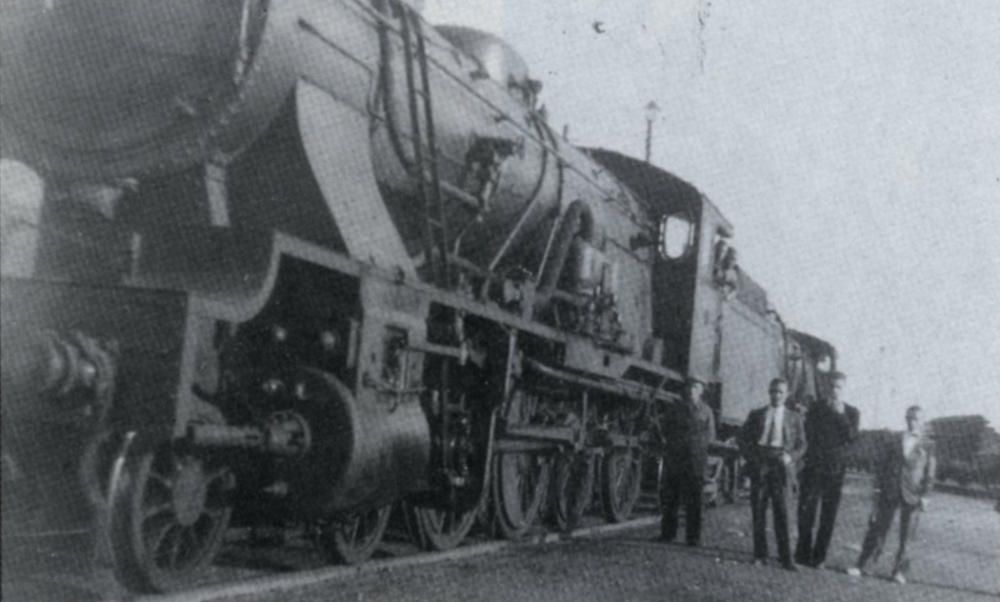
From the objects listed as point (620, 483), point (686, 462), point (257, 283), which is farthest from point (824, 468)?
point (257, 283)

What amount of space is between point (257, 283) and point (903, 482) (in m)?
6.10

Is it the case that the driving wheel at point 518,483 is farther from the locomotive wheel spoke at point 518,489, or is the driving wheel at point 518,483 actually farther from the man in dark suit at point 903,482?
the man in dark suit at point 903,482

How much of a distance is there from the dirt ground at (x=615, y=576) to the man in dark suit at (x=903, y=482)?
0.37m

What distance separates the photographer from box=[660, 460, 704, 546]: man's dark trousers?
9141 millimetres

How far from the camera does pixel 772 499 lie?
8.38 meters

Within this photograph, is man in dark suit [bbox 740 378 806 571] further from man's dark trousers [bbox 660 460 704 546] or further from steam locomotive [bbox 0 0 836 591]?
steam locomotive [bbox 0 0 836 591]

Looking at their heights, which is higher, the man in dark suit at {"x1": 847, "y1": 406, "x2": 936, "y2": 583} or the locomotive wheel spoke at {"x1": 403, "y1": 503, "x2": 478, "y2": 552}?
the man in dark suit at {"x1": 847, "y1": 406, "x2": 936, "y2": 583}

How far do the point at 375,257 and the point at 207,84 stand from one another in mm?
1141

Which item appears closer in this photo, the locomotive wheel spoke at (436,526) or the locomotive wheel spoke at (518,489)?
the locomotive wheel spoke at (436,526)

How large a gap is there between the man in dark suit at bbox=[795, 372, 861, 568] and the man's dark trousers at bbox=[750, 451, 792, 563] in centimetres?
24

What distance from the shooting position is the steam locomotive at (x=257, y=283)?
3.85 m

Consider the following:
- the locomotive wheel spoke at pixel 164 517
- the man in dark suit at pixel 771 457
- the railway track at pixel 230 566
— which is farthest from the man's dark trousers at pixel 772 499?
the locomotive wheel spoke at pixel 164 517

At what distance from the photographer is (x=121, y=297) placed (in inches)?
153

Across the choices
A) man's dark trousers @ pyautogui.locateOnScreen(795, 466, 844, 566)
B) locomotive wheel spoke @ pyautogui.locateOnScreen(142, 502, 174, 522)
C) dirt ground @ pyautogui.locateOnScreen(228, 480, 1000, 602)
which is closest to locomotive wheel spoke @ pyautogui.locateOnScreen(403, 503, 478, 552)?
dirt ground @ pyautogui.locateOnScreen(228, 480, 1000, 602)
